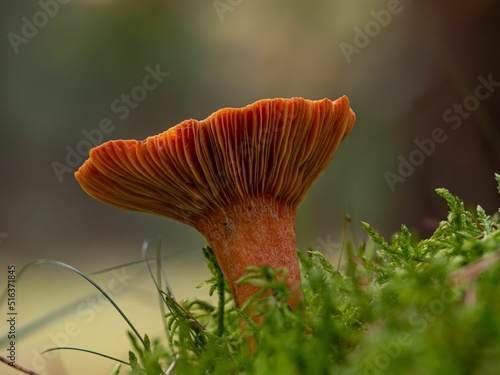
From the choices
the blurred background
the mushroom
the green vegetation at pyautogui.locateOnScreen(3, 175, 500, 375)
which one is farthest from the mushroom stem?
the blurred background

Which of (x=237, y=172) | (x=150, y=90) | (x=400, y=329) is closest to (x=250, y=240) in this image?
(x=237, y=172)

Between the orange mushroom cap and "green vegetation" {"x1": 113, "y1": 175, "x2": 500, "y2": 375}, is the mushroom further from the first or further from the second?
"green vegetation" {"x1": 113, "y1": 175, "x2": 500, "y2": 375}

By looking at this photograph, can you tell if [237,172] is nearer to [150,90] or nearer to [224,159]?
[224,159]

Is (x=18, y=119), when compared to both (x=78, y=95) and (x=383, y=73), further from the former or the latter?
(x=383, y=73)

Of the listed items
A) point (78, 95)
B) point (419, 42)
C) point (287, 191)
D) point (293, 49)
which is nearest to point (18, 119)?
point (78, 95)

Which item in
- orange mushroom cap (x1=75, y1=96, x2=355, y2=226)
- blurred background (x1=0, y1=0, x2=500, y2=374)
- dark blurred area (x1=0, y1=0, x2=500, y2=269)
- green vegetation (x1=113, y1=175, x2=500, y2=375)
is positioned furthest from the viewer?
dark blurred area (x1=0, y1=0, x2=500, y2=269)

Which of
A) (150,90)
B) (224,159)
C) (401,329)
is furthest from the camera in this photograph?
(150,90)

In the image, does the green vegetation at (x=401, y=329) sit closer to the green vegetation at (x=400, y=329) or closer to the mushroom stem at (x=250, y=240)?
the green vegetation at (x=400, y=329)
